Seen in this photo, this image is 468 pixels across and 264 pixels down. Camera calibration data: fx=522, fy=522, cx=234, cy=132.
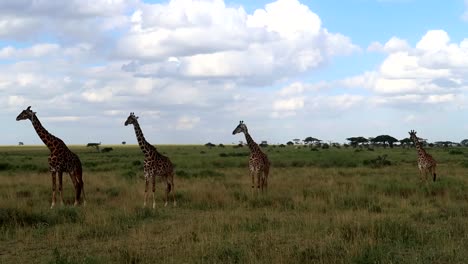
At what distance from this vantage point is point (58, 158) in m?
15.3

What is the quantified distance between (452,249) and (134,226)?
6700mm

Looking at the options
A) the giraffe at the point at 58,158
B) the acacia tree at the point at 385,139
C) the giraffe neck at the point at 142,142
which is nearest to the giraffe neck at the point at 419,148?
the giraffe neck at the point at 142,142

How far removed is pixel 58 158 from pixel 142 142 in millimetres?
2605

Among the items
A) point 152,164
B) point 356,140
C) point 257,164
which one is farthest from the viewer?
point 356,140

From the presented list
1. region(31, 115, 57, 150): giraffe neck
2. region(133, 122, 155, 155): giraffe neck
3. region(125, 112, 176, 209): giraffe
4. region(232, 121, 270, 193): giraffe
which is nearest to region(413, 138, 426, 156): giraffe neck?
region(232, 121, 270, 193): giraffe

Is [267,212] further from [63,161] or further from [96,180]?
[96,180]

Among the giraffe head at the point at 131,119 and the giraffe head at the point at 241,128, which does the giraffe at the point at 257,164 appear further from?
the giraffe head at the point at 131,119

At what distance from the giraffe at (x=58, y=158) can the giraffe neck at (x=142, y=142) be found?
2.02m

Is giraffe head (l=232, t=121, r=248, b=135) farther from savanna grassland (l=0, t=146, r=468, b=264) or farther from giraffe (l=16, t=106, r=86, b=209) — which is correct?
giraffe (l=16, t=106, r=86, b=209)

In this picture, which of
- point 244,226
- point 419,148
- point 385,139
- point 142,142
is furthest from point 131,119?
point 385,139

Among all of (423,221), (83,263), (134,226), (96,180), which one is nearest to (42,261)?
(83,263)

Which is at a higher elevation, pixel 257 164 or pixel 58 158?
pixel 58 158

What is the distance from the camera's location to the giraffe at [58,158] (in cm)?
1523

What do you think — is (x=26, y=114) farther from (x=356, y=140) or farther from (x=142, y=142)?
(x=356, y=140)
